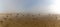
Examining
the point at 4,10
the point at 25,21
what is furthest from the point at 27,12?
the point at 4,10

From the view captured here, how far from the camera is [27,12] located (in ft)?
2.12

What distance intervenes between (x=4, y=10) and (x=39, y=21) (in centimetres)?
30

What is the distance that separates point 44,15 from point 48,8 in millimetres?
68

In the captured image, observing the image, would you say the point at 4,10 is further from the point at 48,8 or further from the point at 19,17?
the point at 48,8

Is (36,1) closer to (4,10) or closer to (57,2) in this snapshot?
(57,2)

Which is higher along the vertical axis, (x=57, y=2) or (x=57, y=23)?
(x=57, y=2)

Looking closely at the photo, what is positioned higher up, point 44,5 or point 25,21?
point 44,5

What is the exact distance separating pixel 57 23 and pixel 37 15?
170 millimetres

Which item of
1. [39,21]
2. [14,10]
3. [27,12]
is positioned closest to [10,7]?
[14,10]

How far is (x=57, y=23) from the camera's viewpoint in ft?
2.02

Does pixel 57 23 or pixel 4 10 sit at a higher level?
pixel 4 10

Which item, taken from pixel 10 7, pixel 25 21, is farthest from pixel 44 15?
pixel 10 7

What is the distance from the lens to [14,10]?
25.6 inches

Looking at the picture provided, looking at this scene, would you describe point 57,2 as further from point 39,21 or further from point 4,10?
point 4,10
